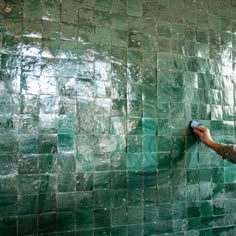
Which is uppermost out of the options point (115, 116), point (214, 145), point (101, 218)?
point (115, 116)

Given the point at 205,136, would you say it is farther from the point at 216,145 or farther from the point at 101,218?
the point at 101,218

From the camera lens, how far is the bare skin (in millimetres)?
1993

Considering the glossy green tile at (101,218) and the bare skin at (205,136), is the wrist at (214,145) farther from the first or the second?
the glossy green tile at (101,218)

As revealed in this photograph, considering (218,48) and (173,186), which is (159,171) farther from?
(218,48)

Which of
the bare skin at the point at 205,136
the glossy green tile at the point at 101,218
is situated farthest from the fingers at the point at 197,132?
the glossy green tile at the point at 101,218

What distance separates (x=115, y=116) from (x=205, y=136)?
0.64 meters

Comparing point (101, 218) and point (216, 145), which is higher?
point (216, 145)

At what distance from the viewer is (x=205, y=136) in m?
2.03

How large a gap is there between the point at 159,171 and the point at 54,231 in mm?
721

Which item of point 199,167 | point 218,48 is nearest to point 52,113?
point 199,167

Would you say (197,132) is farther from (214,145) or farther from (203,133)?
(214,145)

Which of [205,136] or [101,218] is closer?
[101,218]

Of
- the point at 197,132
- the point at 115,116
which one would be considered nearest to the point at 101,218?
the point at 115,116

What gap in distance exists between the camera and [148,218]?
1886 mm
